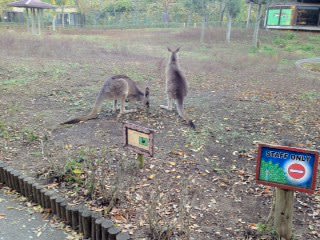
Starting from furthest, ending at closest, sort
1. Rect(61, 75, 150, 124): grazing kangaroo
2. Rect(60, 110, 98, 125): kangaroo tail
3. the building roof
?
the building roof, Rect(61, 75, 150, 124): grazing kangaroo, Rect(60, 110, 98, 125): kangaroo tail

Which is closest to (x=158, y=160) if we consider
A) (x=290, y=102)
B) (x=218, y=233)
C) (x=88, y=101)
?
(x=218, y=233)

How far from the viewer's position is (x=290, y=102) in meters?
7.46

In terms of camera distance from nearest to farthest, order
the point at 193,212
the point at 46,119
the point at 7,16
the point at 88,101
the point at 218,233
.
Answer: the point at 218,233
the point at 193,212
the point at 46,119
the point at 88,101
the point at 7,16

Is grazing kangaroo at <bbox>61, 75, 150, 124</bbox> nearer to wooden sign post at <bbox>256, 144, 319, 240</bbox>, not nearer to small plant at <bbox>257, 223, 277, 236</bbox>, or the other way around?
small plant at <bbox>257, 223, 277, 236</bbox>

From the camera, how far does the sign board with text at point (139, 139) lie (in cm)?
369

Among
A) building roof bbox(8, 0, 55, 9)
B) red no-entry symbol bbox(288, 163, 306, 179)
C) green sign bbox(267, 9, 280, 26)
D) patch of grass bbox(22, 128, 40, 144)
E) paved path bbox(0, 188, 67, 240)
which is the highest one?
building roof bbox(8, 0, 55, 9)

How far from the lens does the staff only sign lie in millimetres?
2549

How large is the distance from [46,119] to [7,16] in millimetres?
27012

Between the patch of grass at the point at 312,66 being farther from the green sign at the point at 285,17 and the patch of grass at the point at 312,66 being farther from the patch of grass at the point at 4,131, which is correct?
the patch of grass at the point at 4,131

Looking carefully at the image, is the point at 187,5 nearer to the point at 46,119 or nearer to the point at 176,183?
the point at 46,119

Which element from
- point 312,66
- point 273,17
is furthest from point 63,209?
point 312,66

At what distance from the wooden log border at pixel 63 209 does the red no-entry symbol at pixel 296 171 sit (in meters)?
1.42

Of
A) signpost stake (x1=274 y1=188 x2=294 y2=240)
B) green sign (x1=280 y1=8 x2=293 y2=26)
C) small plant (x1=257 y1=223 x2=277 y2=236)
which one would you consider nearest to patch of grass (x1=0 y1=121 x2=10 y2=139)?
small plant (x1=257 y1=223 x2=277 y2=236)

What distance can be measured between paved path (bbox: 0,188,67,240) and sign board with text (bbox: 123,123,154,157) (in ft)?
3.98
